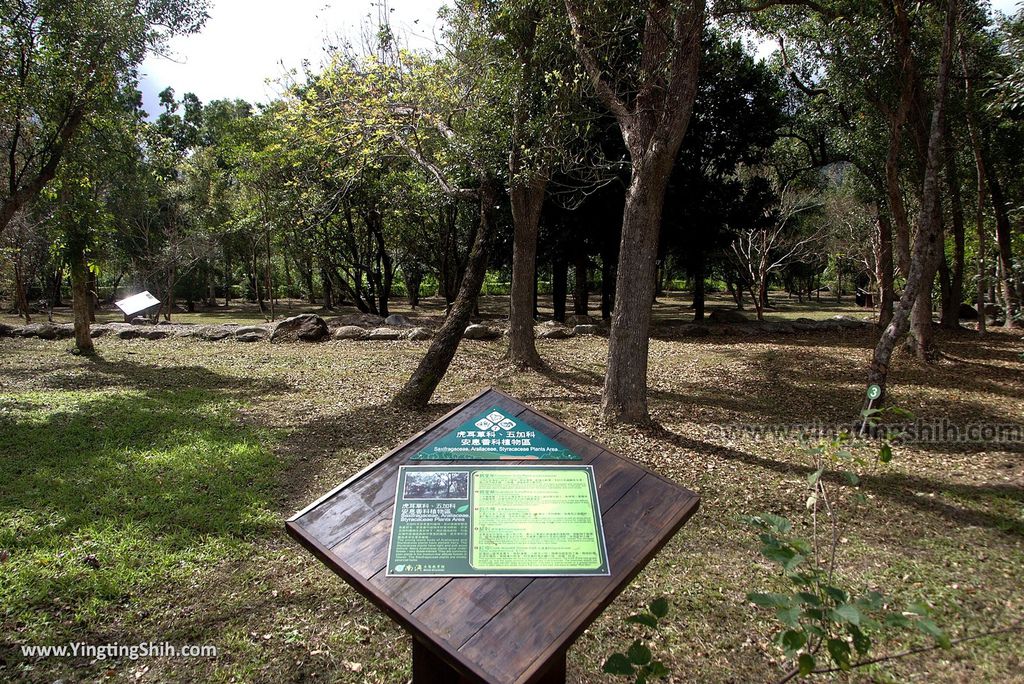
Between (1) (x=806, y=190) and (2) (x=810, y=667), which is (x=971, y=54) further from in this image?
(2) (x=810, y=667)

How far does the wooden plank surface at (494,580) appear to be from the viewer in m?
2.00

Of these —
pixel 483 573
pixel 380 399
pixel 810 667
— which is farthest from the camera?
pixel 380 399

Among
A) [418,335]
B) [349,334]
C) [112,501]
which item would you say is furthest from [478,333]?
[112,501]

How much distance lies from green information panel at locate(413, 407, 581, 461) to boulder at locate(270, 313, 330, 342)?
470 inches

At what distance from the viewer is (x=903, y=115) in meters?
9.77

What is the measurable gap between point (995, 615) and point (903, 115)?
8.66m

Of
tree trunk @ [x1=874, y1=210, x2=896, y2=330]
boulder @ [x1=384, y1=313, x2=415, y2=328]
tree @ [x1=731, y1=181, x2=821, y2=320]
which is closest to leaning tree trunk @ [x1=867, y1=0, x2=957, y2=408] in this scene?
tree trunk @ [x1=874, y1=210, x2=896, y2=330]

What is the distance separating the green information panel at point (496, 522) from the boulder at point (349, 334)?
478 inches

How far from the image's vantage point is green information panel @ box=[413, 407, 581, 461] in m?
2.67

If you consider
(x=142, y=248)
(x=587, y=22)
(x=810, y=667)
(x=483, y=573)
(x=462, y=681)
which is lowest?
(x=462, y=681)

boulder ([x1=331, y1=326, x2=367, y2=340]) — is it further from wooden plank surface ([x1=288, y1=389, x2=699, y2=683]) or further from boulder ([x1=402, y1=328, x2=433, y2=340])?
wooden plank surface ([x1=288, y1=389, x2=699, y2=683])

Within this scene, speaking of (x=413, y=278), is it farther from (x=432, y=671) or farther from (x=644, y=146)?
(x=432, y=671)

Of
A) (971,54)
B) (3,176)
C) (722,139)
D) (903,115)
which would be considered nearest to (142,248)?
(3,176)

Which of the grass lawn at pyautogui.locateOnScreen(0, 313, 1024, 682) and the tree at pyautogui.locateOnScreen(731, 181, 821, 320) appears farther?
the tree at pyautogui.locateOnScreen(731, 181, 821, 320)
